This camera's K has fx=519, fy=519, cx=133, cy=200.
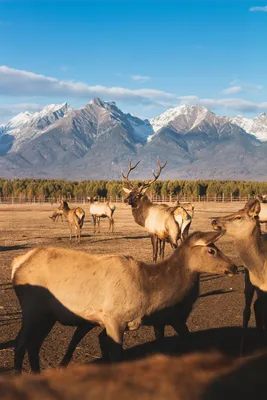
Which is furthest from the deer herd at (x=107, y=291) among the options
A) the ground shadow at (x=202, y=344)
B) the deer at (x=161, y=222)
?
the deer at (x=161, y=222)

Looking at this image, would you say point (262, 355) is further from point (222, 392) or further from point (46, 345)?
point (46, 345)

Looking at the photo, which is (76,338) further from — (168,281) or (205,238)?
(205,238)

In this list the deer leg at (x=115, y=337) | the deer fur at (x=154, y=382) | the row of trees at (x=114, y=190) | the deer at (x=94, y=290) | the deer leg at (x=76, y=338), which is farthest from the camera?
the row of trees at (x=114, y=190)

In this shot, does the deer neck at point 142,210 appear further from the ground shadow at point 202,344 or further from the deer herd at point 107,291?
the deer herd at point 107,291

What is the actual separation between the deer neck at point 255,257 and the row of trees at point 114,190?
9872 cm

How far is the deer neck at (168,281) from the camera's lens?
20.7 feet

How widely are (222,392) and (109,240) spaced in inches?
1027

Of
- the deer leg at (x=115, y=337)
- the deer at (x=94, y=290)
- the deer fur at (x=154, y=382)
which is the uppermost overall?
the deer fur at (x=154, y=382)

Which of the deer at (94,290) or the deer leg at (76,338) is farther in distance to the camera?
the deer leg at (76,338)

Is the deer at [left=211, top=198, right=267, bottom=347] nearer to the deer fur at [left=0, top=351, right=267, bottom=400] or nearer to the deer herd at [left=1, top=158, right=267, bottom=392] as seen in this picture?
the deer herd at [left=1, top=158, right=267, bottom=392]

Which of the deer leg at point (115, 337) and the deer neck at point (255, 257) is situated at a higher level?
the deer neck at point (255, 257)

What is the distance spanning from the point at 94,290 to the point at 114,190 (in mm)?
102642

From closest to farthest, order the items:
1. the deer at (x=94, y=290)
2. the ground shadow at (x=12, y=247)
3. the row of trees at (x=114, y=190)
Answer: the deer at (x=94, y=290) → the ground shadow at (x=12, y=247) → the row of trees at (x=114, y=190)

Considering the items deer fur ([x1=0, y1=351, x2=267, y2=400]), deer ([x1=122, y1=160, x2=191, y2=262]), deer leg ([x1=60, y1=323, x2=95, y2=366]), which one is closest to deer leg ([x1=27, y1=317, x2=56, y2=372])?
deer leg ([x1=60, y1=323, x2=95, y2=366])
